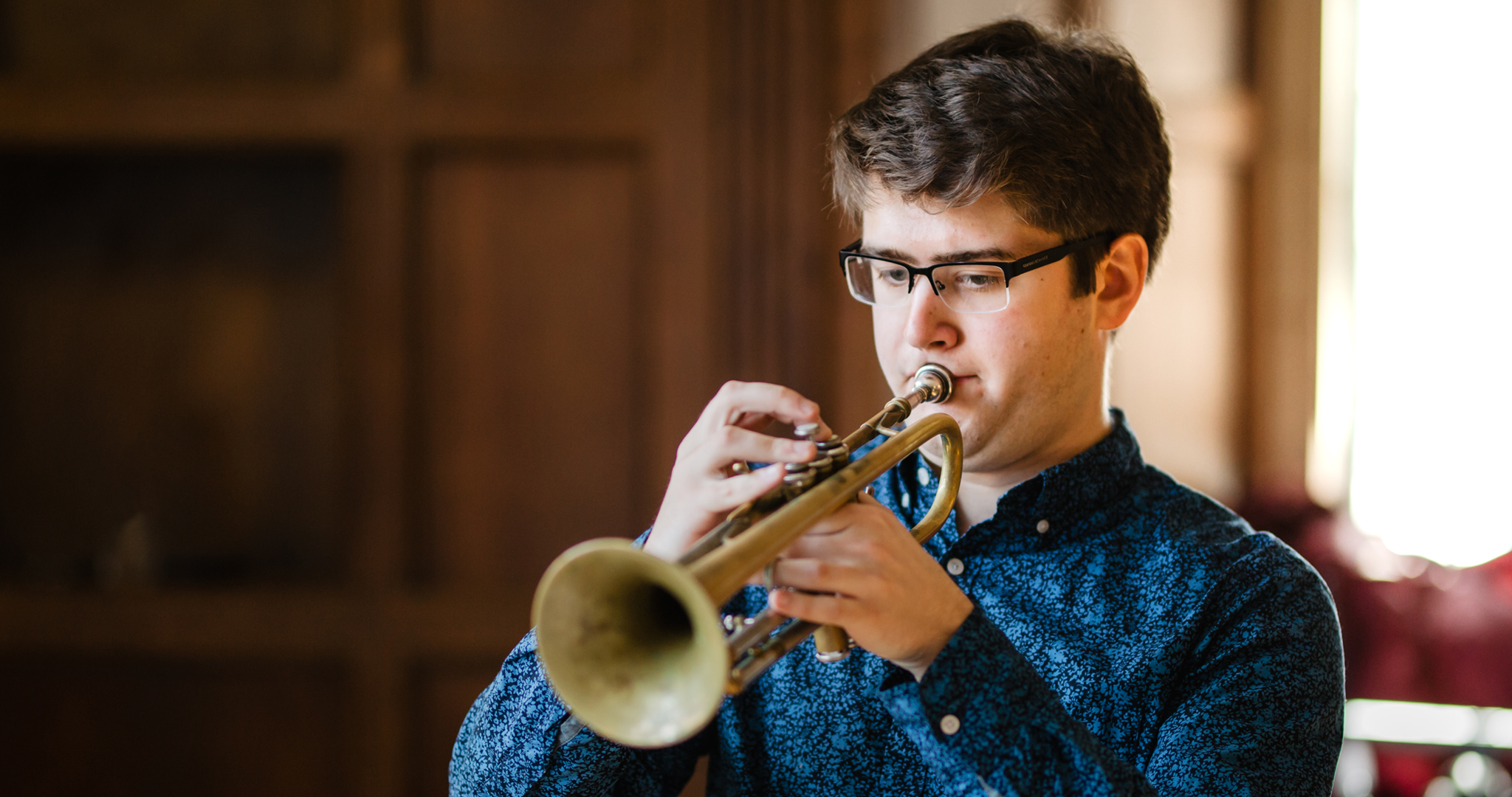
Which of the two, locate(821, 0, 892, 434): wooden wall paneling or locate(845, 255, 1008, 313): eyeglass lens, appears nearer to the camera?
locate(845, 255, 1008, 313): eyeglass lens

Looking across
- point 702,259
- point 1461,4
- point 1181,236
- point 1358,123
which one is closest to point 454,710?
point 702,259

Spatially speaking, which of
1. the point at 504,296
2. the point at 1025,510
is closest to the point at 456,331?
the point at 504,296

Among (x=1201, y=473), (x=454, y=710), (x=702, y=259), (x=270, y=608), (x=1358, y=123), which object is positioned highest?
(x=1358, y=123)

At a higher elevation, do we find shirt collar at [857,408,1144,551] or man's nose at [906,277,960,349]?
man's nose at [906,277,960,349]

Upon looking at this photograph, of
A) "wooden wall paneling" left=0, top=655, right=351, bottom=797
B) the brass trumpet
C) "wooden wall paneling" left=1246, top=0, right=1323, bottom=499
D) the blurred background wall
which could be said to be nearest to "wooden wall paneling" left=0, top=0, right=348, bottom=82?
the blurred background wall

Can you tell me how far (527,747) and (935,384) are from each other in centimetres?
62

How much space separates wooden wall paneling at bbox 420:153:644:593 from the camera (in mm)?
2510

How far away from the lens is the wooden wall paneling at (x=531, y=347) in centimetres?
251

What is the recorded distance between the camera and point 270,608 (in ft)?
8.41

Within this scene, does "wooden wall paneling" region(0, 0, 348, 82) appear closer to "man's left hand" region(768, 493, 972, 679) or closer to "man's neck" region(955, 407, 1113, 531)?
"man's neck" region(955, 407, 1113, 531)

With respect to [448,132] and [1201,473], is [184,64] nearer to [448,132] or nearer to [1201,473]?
[448,132]

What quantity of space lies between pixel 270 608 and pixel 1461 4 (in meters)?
3.41

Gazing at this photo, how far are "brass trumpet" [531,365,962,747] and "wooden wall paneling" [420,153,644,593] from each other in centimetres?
159

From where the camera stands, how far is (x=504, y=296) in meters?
2.52
